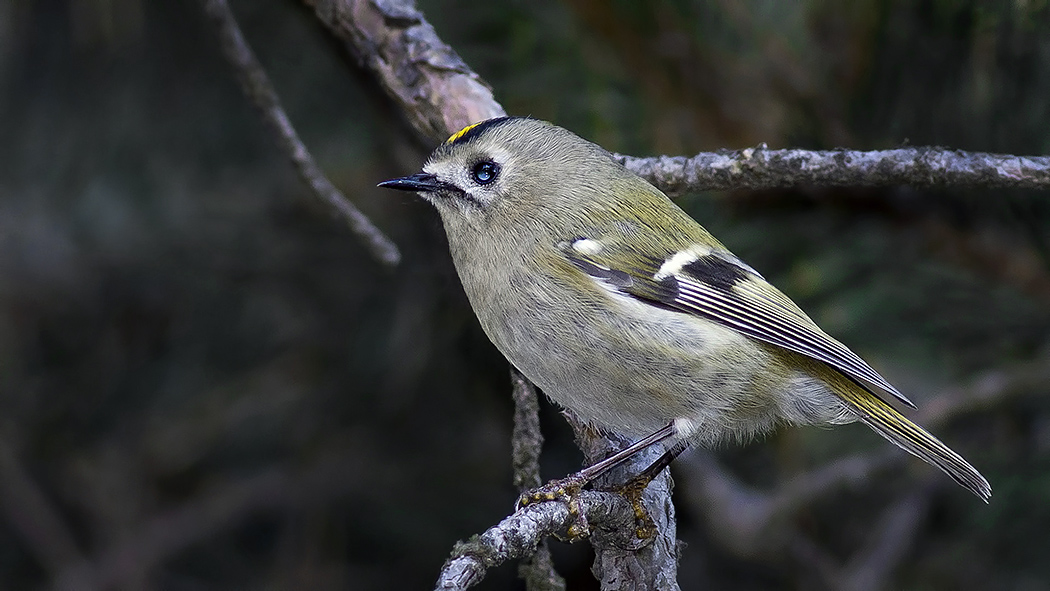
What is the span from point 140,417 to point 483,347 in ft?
2.84

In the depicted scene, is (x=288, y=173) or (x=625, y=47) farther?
(x=288, y=173)

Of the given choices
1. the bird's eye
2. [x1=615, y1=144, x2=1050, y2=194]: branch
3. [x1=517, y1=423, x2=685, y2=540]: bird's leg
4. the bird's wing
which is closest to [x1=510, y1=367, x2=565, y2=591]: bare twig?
[x1=517, y1=423, x2=685, y2=540]: bird's leg

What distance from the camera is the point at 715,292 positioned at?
1782 mm

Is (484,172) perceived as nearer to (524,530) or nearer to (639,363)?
(639,363)

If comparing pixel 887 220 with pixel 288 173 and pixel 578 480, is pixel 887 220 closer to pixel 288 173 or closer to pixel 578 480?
pixel 578 480

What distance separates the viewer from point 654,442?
1715mm

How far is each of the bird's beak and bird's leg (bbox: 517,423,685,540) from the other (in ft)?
1.96

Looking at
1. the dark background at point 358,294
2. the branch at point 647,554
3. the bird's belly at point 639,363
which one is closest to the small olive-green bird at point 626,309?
the bird's belly at point 639,363

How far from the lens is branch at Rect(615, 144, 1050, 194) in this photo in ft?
5.18

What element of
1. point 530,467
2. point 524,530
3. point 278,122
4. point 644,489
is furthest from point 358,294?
point 524,530

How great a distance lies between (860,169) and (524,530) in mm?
822

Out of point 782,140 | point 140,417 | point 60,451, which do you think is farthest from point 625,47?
point 60,451

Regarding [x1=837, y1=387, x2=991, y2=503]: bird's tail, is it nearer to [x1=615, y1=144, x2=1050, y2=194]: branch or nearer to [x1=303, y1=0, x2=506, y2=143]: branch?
[x1=615, y1=144, x2=1050, y2=194]: branch

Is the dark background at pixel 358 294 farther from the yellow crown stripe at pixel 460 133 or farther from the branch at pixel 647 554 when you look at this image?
the branch at pixel 647 554
